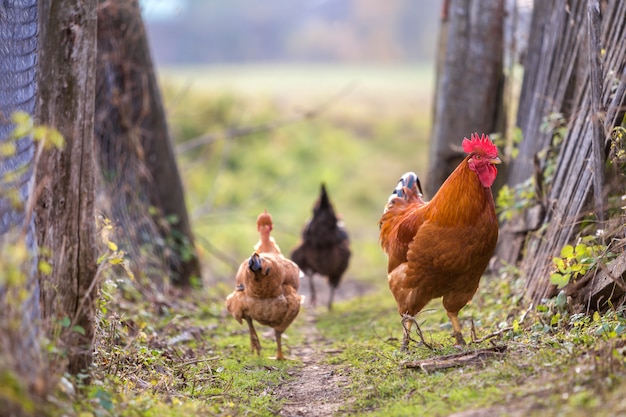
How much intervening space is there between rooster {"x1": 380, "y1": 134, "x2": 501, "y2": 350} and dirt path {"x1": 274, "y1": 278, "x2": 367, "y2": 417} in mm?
705

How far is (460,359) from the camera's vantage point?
185 inches

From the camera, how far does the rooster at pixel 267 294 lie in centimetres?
607

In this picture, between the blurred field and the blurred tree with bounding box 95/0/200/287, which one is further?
the blurred field

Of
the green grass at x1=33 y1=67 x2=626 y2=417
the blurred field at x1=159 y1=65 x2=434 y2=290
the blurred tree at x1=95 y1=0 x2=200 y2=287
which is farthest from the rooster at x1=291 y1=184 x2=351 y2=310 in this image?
the blurred field at x1=159 y1=65 x2=434 y2=290

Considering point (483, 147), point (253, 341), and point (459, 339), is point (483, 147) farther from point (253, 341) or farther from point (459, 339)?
point (253, 341)

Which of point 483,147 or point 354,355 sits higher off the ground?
point 483,147

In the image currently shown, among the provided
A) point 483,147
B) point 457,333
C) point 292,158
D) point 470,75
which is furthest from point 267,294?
point 292,158

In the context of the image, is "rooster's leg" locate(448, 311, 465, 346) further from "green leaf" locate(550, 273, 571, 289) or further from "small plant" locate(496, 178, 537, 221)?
"small plant" locate(496, 178, 537, 221)

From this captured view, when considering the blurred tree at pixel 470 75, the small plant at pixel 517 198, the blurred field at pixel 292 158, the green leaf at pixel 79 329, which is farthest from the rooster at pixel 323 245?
the green leaf at pixel 79 329

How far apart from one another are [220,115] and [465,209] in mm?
15461

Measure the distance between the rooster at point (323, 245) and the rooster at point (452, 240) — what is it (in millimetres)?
3820

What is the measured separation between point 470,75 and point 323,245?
296 centimetres

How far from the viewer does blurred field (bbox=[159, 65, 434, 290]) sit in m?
14.9

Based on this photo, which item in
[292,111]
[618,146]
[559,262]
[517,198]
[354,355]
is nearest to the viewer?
[559,262]
